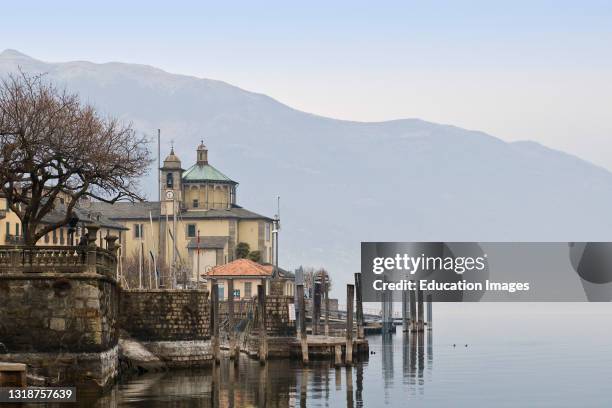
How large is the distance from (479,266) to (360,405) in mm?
116814

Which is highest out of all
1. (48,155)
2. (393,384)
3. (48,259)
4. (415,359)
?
(48,155)

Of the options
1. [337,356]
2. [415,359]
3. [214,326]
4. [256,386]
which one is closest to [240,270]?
[415,359]

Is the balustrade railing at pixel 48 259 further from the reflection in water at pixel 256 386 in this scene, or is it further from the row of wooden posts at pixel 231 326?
the row of wooden posts at pixel 231 326

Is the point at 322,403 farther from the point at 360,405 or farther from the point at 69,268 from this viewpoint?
the point at 69,268

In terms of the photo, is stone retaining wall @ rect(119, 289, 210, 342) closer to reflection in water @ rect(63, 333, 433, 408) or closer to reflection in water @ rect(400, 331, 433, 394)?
reflection in water @ rect(63, 333, 433, 408)

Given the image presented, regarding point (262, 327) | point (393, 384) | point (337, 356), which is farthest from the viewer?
point (337, 356)

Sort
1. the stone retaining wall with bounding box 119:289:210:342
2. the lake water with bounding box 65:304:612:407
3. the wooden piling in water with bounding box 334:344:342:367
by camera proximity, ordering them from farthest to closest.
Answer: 1. the wooden piling in water with bounding box 334:344:342:367
2. the stone retaining wall with bounding box 119:289:210:342
3. the lake water with bounding box 65:304:612:407

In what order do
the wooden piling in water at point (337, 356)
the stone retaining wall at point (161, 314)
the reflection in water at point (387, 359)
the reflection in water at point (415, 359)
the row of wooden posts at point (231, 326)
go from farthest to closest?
the wooden piling in water at point (337, 356) < the reflection in water at point (415, 359) < the reflection in water at point (387, 359) < the row of wooden posts at point (231, 326) < the stone retaining wall at point (161, 314)

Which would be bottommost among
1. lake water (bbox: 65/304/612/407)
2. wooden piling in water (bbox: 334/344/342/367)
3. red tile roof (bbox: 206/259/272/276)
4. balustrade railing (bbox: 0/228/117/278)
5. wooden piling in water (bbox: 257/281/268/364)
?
lake water (bbox: 65/304/612/407)

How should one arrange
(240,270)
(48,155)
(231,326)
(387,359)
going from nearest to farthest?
(48,155) < (231,326) < (387,359) < (240,270)

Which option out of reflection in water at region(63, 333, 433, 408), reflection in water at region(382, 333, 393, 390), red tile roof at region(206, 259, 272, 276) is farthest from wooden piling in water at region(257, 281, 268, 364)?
red tile roof at region(206, 259, 272, 276)

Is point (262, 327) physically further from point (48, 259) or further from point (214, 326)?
point (48, 259)

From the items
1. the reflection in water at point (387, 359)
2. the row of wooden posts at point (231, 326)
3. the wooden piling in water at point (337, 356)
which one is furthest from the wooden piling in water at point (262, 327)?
the reflection in water at point (387, 359)

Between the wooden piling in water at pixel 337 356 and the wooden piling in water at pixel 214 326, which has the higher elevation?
the wooden piling in water at pixel 214 326
